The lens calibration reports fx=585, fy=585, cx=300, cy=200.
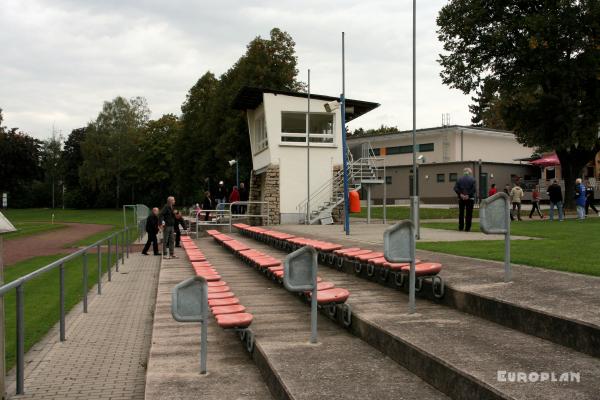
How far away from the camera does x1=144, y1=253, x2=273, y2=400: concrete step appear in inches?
186

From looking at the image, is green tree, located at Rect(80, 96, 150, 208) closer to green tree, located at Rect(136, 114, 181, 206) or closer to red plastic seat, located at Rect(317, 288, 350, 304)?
green tree, located at Rect(136, 114, 181, 206)

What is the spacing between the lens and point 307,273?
5.57 m

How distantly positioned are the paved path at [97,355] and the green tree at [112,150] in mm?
76498

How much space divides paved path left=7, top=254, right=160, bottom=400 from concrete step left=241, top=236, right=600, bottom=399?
→ 8.15 ft

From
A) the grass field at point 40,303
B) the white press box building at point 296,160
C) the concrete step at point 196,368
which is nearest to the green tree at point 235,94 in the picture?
the white press box building at point 296,160

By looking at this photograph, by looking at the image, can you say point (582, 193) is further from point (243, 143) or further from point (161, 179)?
point (161, 179)

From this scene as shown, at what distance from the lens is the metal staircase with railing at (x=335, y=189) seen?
88.9ft

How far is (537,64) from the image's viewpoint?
28.5m

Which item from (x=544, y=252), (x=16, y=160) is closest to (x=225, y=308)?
(x=544, y=252)

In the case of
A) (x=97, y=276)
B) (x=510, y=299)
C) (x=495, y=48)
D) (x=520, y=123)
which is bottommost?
(x=97, y=276)

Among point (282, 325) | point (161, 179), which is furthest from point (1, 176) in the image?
point (282, 325)

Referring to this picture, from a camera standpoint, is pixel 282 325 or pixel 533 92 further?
pixel 533 92

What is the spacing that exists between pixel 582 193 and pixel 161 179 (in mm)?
63833

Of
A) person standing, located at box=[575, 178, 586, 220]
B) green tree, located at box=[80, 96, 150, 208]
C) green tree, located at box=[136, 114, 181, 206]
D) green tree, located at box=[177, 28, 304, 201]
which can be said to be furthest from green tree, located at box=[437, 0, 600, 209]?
green tree, located at box=[80, 96, 150, 208]
